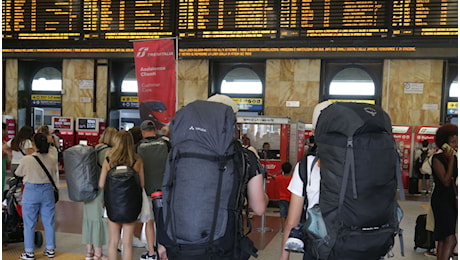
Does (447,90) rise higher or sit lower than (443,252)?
higher

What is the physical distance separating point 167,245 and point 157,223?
0.15 m

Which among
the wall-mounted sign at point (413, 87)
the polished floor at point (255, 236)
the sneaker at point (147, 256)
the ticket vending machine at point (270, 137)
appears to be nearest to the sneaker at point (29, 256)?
the polished floor at point (255, 236)

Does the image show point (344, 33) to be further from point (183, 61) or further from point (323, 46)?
point (183, 61)

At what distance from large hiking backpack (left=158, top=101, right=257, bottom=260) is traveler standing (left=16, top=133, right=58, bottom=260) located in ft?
10.8

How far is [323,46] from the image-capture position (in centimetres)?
1070

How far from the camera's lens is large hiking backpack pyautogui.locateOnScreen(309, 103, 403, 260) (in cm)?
240

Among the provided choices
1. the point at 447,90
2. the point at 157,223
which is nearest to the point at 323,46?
the point at 447,90

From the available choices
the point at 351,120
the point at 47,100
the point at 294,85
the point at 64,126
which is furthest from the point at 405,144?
the point at 47,100

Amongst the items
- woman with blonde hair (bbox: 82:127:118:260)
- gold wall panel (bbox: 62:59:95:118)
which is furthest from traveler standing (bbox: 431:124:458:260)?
gold wall panel (bbox: 62:59:95:118)

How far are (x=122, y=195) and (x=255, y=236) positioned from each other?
9.85 feet

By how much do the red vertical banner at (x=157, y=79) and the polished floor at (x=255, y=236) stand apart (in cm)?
202

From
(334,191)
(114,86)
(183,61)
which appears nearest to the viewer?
(334,191)

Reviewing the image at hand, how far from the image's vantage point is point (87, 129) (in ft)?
44.2

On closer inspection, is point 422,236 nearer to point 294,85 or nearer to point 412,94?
point 412,94
